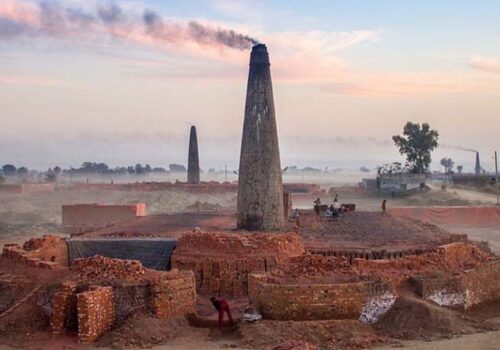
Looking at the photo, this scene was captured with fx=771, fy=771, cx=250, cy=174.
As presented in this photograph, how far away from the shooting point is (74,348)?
497 inches

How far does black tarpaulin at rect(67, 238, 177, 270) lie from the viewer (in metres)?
17.2

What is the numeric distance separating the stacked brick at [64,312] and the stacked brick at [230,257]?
3.32 meters

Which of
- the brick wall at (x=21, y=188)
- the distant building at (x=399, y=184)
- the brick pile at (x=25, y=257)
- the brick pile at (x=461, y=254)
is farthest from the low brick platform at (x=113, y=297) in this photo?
the brick wall at (x=21, y=188)

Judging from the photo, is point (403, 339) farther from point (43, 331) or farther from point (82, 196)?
point (82, 196)

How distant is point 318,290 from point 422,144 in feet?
143

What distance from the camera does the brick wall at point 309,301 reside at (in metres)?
13.4

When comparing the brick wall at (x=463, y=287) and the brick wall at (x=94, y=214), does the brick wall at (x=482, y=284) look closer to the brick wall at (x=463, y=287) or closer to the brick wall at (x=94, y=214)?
the brick wall at (x=463, y=287)

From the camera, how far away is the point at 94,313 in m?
13.1

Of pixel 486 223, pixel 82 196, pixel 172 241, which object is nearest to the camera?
pixel 172 241

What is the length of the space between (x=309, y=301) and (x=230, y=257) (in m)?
3.07

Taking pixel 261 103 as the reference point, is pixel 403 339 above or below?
below

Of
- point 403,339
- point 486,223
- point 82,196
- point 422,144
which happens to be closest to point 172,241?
point 403,339

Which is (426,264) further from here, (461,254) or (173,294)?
(173,294)

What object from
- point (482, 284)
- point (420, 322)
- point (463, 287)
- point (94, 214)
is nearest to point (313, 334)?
point (420, 322)
